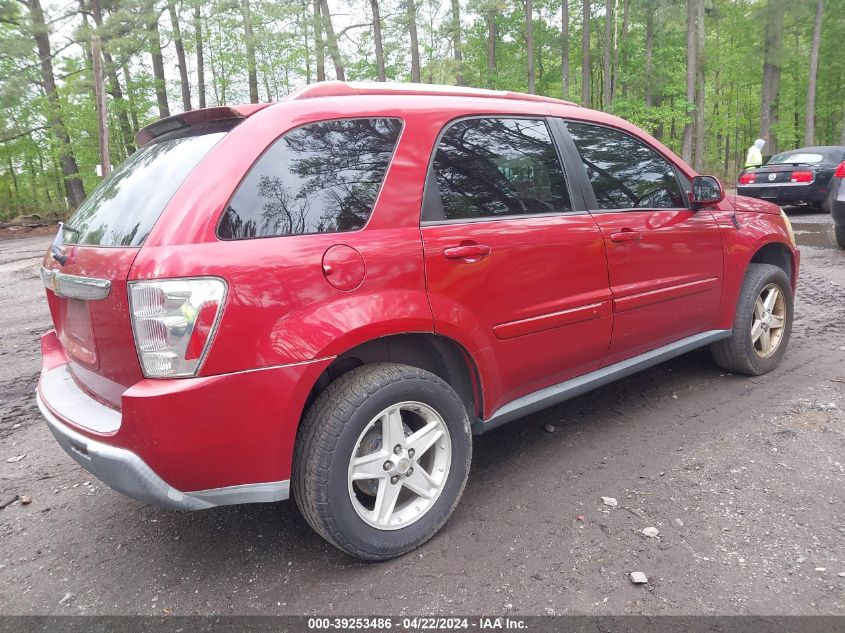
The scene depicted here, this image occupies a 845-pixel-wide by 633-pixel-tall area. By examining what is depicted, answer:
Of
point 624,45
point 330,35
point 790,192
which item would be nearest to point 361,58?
point 330,35

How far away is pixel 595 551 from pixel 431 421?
32.8 inches

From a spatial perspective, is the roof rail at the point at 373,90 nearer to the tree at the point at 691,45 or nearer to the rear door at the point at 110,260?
the rear door at the point at 110,260

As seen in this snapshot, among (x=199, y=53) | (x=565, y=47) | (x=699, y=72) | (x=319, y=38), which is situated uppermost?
(x=199, y=53)

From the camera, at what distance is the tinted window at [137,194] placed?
2014 millimetres

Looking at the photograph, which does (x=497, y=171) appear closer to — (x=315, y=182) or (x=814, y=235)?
(x=315, y=182)

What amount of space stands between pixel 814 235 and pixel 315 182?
426 inches

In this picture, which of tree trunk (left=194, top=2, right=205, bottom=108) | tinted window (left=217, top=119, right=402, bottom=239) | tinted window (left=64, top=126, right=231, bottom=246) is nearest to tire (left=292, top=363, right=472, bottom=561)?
Result: tinted window (left=217, top=119, right=402, bottom=239)

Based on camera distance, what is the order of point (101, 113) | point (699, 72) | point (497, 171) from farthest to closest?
point (699, 72), point (101, 113), point (497, 171)

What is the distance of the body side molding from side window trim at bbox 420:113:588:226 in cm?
88

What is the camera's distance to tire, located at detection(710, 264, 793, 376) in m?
3.78

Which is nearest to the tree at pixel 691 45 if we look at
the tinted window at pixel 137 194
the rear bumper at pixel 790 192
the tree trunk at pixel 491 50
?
the tree trunk at pixel 491 50

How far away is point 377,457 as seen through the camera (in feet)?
7.12

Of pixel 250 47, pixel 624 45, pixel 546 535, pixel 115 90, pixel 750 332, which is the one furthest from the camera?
pixel 624 45

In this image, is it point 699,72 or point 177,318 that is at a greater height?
point 699,72
